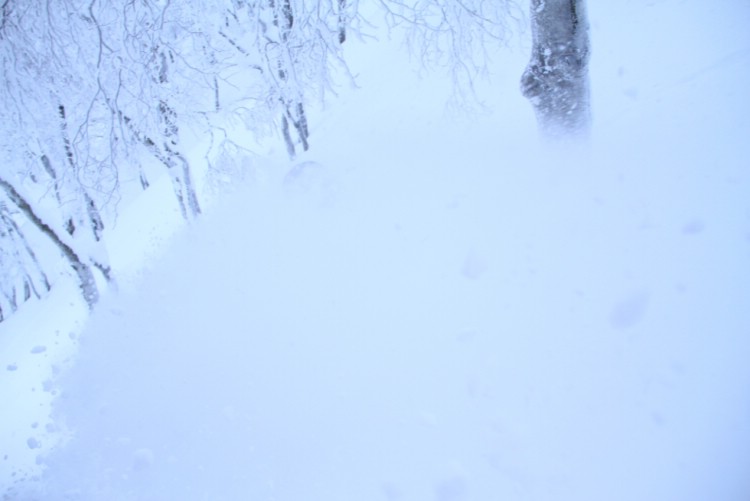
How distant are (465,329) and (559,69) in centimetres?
208

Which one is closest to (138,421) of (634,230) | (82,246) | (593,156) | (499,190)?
(82,246)

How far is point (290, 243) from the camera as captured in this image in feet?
12.4

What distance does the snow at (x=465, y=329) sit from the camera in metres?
1.92

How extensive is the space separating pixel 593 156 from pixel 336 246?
2.37m

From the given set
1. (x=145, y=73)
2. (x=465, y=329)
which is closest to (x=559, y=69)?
(x=465, y=329)

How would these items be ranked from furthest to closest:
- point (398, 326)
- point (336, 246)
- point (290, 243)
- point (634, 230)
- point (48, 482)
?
1. point (290, 243)
2. point (336, 246)
3. point (48, 482)
4. point (398, 326)
5. point (634, 230)

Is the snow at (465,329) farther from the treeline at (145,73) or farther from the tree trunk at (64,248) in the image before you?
the treeline at (145,73)

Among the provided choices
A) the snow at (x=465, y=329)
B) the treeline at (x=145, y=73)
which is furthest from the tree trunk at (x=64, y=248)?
the snow at (x=465, y=329)

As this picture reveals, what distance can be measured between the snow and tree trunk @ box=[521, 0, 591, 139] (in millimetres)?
245

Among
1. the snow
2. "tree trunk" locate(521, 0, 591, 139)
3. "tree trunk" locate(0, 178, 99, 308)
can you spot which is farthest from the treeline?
the snow

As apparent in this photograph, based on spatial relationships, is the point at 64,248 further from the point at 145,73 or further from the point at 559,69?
the point at 559,69

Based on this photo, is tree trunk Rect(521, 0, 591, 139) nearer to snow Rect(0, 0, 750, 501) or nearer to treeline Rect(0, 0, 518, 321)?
snow Rect(0, 0, 750, 501)

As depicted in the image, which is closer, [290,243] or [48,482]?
[48,482]

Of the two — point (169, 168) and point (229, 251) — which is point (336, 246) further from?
point (169, 168)
